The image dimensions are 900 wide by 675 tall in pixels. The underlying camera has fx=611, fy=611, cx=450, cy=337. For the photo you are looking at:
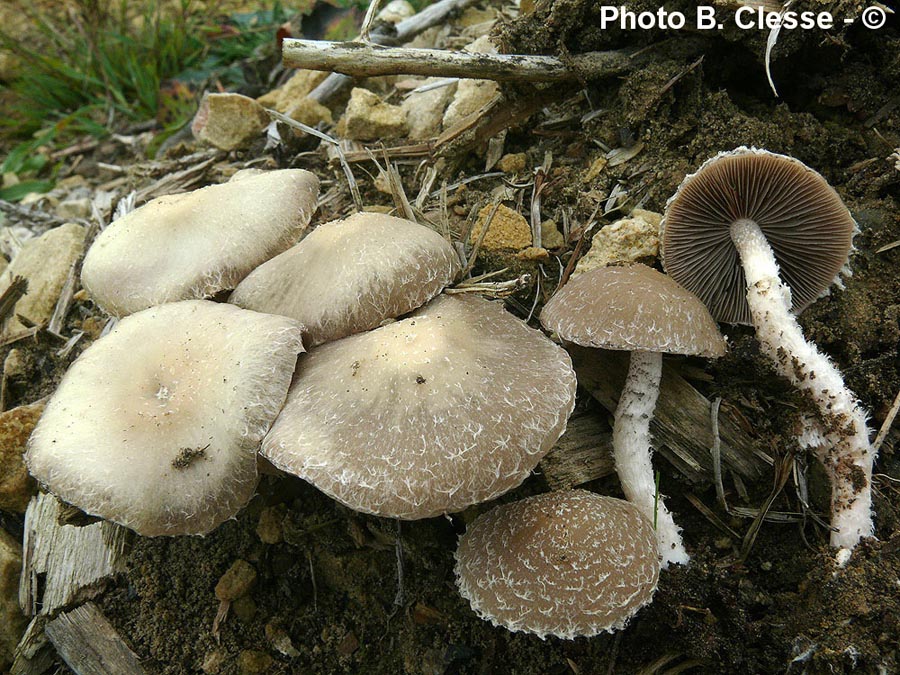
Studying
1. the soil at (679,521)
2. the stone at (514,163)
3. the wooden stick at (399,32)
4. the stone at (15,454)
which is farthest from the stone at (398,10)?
the stone at (15,454)

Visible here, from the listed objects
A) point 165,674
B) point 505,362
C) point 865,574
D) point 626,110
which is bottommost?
point 165,674

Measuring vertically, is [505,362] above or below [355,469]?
above

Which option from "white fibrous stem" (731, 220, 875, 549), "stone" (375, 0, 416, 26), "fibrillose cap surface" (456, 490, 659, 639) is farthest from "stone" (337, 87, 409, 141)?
"fibrillose cap surface" (456, 490, 659, 639)

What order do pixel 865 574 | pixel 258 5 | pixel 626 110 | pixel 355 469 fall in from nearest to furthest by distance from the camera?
1. pixel 355 469
2. pixel 865 574
3. pixel 626 110
4. pixel 258 5

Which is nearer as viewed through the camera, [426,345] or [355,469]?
[355,469]

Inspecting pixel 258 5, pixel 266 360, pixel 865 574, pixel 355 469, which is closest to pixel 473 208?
pixel 266 360

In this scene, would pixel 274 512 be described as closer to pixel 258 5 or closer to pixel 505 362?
pixel 505 362
